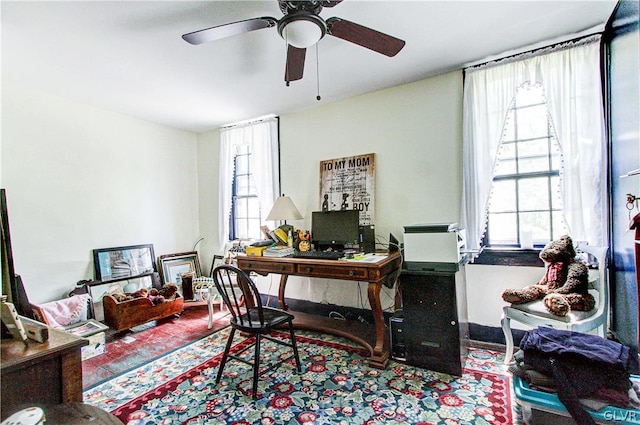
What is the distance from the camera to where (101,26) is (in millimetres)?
2021

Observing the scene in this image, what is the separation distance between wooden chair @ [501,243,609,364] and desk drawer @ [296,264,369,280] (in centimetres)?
106

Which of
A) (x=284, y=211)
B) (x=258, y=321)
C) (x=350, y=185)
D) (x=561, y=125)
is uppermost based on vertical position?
(x=561, y=125)

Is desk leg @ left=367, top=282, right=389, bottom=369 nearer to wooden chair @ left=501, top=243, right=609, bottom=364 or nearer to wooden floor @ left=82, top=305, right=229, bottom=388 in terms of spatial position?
wooden chair @ left=501, top=243, right=609, bottom=364

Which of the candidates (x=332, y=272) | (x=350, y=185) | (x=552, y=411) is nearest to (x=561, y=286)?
(x=552, y=411)

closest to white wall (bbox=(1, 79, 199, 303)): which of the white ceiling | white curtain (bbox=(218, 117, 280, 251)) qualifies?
the white ceiling

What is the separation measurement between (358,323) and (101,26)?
3.14 meters

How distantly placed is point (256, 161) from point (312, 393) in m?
2.77

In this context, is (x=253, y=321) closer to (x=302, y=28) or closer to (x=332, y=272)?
(x=332, y=272)

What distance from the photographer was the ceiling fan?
1586mm

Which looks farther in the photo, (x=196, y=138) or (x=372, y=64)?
(x=196, y=138)

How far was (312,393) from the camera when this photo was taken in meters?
2.02

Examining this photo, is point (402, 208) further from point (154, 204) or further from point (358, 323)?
point (154, 204)

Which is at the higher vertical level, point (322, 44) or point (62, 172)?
point (322, 44)

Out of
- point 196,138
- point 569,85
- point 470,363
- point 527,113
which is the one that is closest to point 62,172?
point 196,138
